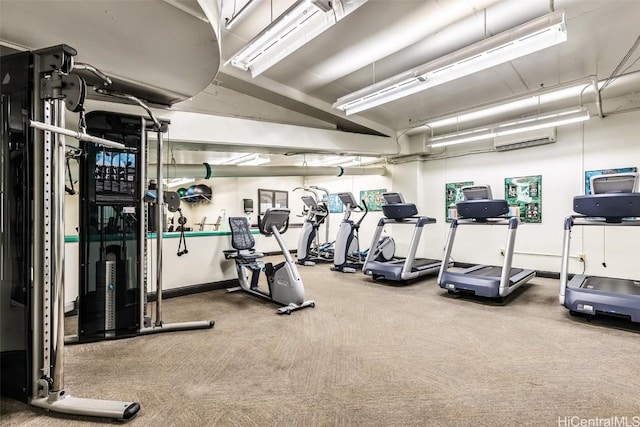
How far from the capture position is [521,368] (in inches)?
93.6

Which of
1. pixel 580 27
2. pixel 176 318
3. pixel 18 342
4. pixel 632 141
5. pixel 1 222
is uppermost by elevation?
pixel 580 27

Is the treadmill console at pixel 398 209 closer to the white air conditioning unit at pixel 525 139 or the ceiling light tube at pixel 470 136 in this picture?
the ceiling light tube at pixel 470 136

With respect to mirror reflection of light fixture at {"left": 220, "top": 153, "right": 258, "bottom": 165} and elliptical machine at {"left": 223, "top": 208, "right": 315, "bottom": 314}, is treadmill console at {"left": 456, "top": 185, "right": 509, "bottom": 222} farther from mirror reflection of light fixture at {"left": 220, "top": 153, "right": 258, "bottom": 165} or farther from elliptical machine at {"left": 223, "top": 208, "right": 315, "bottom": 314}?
mirror reflection of light fixture at {"left": 220, "top": 153, "right": 258, "bottom": 165}

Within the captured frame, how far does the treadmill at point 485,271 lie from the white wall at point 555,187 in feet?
4.58

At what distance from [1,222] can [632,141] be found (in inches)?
311

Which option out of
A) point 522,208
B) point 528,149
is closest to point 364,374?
point 522,208

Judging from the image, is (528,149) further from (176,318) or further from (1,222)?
(1,222)

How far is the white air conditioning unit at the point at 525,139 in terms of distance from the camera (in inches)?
227

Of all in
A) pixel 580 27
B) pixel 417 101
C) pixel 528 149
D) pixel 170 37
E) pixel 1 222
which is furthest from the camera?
pixel 528 149

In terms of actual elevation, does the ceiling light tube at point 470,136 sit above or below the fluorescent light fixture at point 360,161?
below

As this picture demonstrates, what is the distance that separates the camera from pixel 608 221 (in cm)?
355

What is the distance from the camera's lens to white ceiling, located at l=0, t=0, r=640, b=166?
237 centimetres

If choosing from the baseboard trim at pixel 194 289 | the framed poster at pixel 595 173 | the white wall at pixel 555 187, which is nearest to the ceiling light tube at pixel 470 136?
the white wall at pixel 555 187

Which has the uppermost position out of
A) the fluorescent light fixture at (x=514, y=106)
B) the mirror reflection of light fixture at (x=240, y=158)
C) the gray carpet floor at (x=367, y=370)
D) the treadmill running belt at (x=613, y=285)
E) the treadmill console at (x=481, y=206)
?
the fluorescent light fixture at (x=514, y=106)
